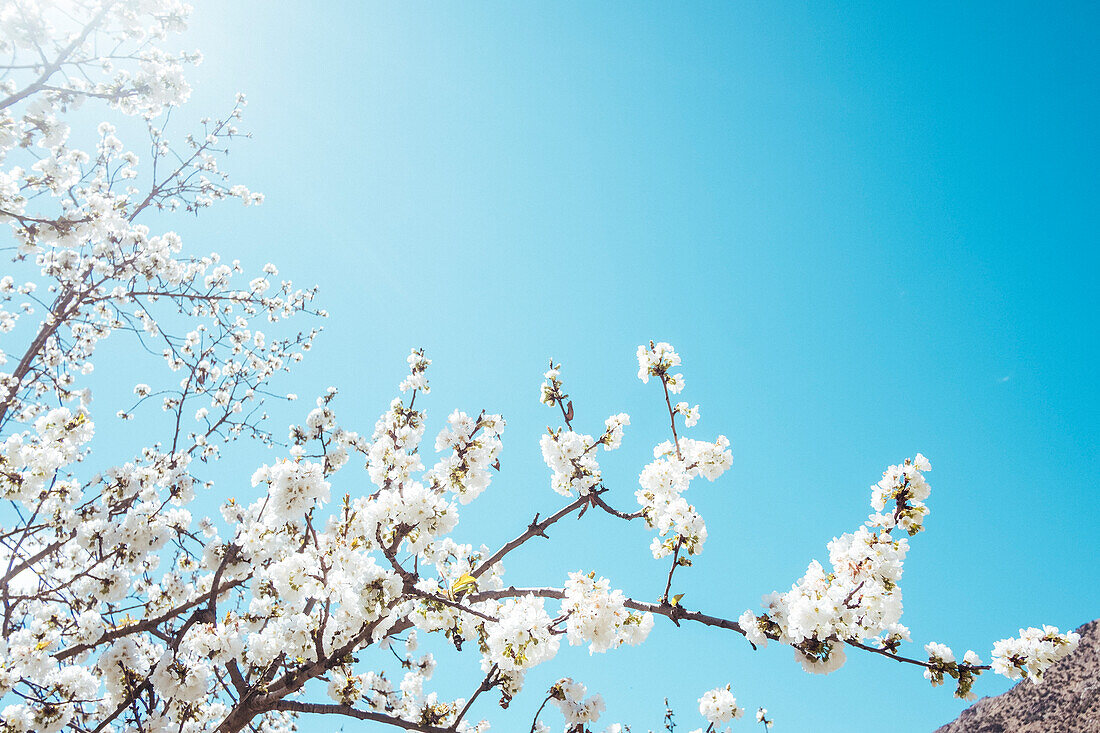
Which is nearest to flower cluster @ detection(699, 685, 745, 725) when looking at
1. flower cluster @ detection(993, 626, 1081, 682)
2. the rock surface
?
flower cluster @ detection(993, 626, 1081, 682)

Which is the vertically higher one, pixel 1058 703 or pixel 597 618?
pixel 1058 703

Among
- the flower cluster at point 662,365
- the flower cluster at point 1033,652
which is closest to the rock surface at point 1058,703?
the flower cluster at point 1033,652

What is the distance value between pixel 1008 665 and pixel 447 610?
169 inches

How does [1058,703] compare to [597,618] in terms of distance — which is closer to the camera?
[597,618]

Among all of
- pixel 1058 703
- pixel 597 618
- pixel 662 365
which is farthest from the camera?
pixel 1058 703

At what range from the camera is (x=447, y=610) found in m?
4.34

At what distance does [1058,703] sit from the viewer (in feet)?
68.1

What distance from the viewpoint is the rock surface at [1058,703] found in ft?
63.2

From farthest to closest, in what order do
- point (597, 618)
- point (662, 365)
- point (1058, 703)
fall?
point (1058, 703) → point (662, 365) → point (597, 618)

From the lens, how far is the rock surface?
19.3 metres

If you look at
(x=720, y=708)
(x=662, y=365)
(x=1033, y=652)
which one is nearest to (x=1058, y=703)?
(x=720, y=708)

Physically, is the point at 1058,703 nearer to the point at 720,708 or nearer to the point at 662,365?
the point at 720,708

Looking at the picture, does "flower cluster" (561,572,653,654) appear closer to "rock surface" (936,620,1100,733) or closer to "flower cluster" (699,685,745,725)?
"flower cluster" (699,685,745,725)

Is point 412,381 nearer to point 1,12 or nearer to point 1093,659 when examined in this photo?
point 1,12
